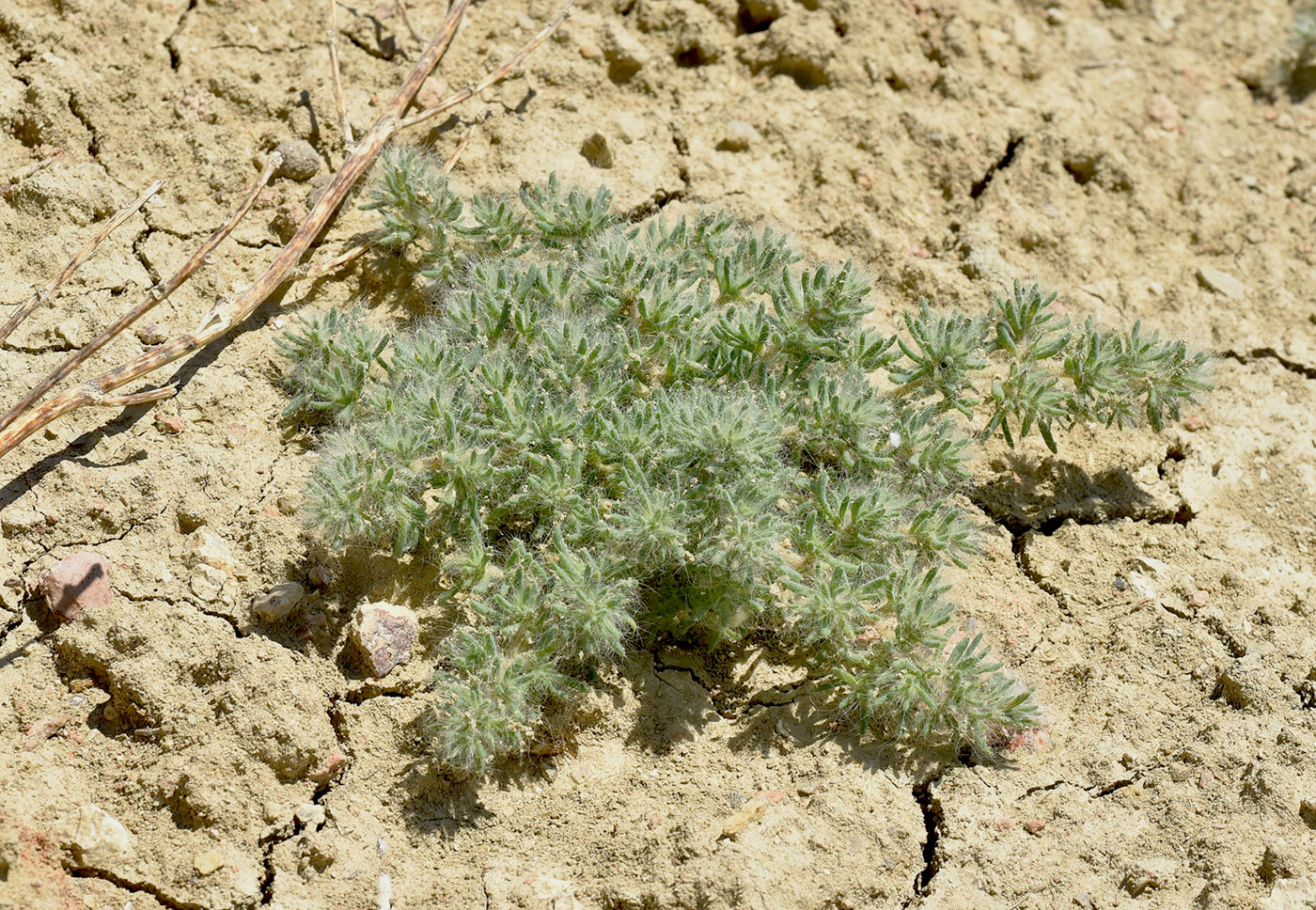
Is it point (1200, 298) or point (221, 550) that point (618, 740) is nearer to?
point (221, 550)

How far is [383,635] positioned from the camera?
3.34 m

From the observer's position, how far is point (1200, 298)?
4.72 meters

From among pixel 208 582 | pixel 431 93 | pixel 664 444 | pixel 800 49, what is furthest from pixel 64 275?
pixel 800 49

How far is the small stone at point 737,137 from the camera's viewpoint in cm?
479

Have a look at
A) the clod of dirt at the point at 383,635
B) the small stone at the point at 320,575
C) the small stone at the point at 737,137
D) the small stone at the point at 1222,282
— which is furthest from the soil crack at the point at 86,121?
the small stone at the point at 1222,282

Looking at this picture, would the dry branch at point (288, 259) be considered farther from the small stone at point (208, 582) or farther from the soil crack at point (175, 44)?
the soil crack at point (175, 44)

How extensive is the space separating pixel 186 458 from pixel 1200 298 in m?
4.19

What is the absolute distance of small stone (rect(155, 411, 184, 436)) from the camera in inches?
144

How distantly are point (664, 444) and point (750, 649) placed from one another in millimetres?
757

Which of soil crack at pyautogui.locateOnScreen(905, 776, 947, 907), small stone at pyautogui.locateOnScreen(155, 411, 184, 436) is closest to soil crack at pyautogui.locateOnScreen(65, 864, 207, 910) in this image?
small stone at pyautogui.locateOnScreen(155, 411, 184, 436)

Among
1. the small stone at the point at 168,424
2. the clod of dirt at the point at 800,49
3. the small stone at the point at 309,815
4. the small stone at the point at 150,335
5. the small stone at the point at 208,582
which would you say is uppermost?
the clod of dirt at the point at 800,49

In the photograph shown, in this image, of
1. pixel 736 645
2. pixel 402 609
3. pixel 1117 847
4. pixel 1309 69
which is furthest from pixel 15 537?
pixel 1309 69

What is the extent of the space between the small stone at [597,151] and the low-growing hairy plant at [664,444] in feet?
1.88

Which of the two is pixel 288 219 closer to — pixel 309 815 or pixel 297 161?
pixel 297 161
